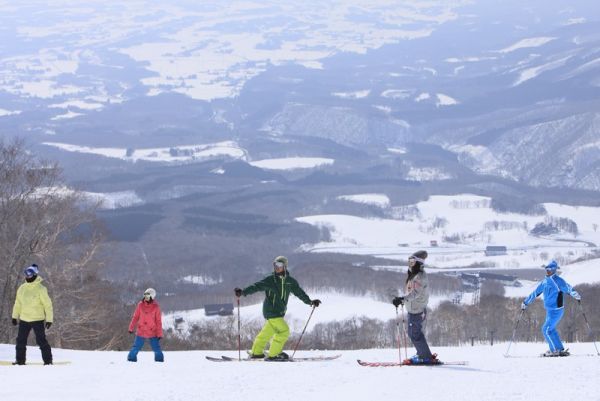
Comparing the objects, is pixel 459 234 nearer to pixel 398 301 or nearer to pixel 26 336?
pixel 26 336

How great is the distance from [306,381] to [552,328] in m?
5.60

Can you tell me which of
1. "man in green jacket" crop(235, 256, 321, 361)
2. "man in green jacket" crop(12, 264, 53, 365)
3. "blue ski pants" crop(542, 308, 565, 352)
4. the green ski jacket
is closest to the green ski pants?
"man in green jacket" crop(235, 256, 321, 361)

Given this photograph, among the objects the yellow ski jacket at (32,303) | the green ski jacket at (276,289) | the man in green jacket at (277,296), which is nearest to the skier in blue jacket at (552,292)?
the man in green jacket at (277,296)

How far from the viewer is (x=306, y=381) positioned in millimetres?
16734

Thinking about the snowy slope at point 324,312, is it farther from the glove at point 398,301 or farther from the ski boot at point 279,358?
the glove at point 398,301

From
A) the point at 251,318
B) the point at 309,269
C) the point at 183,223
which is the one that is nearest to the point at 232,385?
the point at 251,318

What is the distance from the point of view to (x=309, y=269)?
106500mm

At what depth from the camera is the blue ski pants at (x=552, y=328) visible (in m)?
19.9

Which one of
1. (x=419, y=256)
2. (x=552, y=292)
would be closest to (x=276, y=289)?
(x=419, y=256)

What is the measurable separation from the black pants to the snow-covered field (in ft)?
2.02

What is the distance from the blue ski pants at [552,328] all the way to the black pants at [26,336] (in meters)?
8.76

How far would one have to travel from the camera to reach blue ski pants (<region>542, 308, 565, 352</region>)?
19.9 m

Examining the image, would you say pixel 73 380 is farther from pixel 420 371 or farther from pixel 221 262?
pixel 221 262

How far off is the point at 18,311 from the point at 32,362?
5.99ft
